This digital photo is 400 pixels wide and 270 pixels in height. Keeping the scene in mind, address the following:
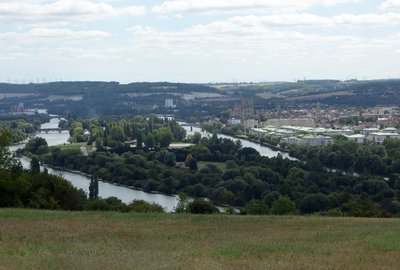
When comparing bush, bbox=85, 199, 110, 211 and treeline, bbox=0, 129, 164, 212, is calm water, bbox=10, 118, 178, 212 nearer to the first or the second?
bush, bbox=85, 199, 110, 211

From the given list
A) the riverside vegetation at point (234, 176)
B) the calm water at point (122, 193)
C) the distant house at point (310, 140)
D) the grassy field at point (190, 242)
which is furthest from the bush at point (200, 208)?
the distant house at point (310, 140)

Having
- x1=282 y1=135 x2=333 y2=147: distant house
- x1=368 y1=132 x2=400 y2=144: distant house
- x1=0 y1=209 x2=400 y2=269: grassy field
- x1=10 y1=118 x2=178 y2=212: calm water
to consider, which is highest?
x1=0 y1=209 x2=400 y2=269: grassy field

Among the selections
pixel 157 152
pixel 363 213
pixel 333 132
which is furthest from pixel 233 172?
pixel 333 132

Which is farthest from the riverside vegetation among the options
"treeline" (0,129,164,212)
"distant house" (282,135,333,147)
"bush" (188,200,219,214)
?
"distant house" (282,135,333,147)

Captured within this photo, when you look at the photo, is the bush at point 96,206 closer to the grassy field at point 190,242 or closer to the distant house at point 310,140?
the grassy field at point 190,242

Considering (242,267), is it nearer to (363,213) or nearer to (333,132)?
(363,213)

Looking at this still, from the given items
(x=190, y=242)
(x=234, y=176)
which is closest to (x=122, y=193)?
(x=234, y=176)
